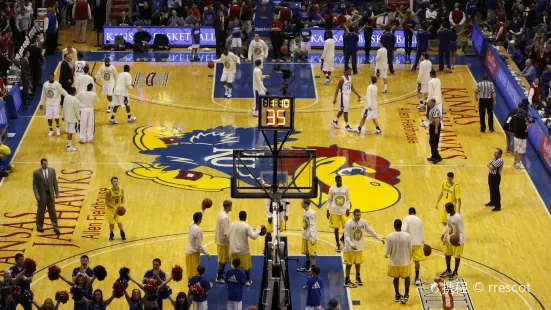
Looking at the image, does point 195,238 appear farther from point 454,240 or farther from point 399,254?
point 454,240

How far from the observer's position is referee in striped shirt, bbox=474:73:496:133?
3203 centimetres

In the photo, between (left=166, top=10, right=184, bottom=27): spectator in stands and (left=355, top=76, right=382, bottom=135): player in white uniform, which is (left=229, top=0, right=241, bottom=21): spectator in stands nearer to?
(left=166, top=10, right=184, bottom=27): spectator in stands

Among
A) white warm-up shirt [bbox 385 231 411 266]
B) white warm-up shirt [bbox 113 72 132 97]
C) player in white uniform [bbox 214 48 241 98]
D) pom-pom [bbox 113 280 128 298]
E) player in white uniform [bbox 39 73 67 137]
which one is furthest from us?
player in white uniform [bbox 214 48 241 98]

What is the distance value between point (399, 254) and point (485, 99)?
36.3 feet

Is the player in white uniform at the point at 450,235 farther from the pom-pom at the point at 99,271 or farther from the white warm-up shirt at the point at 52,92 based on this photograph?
the white warm-up shirt at the point at 52,92

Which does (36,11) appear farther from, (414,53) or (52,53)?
(414,53)

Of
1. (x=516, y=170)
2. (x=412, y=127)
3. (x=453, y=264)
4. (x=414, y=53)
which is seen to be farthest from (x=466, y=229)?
(x=414, y=53)

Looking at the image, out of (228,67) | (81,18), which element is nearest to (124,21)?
(81,18)

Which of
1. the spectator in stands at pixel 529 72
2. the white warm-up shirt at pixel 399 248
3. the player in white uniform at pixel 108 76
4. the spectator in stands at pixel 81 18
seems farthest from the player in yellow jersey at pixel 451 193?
the spectator in stands at pixel 81 18

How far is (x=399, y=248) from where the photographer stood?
22.3m

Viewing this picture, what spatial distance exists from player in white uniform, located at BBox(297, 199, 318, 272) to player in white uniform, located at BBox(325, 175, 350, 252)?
93 centimetres

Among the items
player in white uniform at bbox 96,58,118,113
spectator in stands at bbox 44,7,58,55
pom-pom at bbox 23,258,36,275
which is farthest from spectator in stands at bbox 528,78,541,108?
spectator in stands at bbox 44,7,58,55

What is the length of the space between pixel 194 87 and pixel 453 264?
14.9 metres

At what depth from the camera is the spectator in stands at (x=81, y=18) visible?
136 feet
